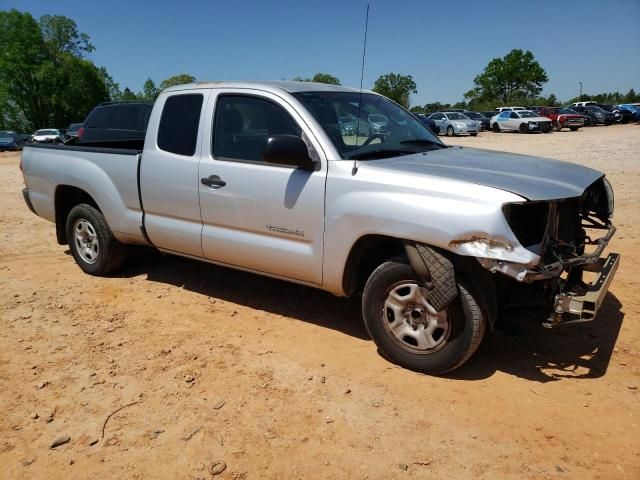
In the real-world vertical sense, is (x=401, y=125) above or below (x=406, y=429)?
above

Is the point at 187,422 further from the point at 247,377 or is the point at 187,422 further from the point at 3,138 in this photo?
the point at 3,138

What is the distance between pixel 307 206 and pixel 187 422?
5.48 feet

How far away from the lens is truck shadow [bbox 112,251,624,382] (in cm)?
375

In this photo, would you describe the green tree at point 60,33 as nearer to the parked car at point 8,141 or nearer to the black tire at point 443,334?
the parked car at point 8,141

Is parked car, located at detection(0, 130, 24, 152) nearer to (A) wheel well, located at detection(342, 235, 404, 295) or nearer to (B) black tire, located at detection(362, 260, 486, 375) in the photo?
(A) wheel well, located at detection(342, 235, 404, 295)

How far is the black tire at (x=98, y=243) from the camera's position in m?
5.58

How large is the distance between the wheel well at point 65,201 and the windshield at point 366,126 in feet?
9.65

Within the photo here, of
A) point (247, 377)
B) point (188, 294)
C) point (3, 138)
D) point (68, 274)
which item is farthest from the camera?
point (3, 138)

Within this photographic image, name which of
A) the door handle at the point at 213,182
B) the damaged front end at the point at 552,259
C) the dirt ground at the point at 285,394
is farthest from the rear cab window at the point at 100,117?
the damaged front end at the point at 552,259

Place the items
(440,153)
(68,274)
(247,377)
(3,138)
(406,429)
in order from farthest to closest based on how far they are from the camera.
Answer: (3,138)
(68,274)
(440,153)
(247,377)
(406,429)

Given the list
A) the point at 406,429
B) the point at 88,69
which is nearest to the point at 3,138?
the point at 88,69

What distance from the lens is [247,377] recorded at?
3.70 m

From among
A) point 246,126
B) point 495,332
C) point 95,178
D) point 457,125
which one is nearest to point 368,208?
point 246,126

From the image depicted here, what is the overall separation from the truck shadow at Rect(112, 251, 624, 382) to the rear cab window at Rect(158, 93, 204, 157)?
1486mm
